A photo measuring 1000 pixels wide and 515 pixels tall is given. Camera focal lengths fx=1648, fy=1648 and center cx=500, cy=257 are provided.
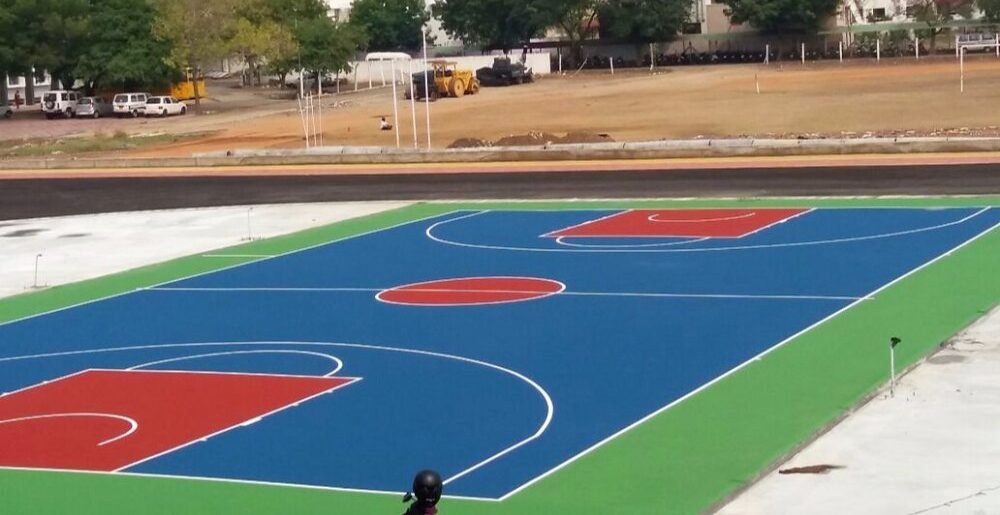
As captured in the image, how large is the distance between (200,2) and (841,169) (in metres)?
61.4

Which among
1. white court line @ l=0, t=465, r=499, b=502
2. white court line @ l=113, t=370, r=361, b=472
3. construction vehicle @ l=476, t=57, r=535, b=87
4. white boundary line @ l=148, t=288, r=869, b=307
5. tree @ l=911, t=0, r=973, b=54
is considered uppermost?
tree @ l=911, t=0, r=973, b=54

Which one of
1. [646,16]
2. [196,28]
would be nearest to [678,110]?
[196,28]

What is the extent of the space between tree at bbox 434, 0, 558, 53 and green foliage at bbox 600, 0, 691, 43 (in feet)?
14.8

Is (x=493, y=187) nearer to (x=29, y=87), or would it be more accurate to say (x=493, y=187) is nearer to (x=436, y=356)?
(x=436, y=356)

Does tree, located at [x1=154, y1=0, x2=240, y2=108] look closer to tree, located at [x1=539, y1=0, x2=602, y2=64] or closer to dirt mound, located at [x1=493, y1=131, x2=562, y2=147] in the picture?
tree, located at [x1=539, y1=0, x2=602, y2=64]

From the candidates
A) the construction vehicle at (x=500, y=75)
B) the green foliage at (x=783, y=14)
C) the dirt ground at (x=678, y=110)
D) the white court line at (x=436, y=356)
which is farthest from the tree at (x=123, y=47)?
the white court line at (x=436, y=356)

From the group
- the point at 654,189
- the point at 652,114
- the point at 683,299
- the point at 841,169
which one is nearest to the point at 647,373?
the point at 683,299

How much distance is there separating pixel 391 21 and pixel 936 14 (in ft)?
142

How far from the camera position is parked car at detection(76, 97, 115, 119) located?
98.3 m

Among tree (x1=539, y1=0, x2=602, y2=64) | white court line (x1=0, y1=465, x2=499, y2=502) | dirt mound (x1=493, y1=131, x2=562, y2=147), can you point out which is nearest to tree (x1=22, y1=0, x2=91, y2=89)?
tree (x1=539, y1=0, x2=602, y2=64)

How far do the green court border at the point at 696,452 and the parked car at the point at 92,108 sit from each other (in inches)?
3197

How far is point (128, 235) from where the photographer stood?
122 ft

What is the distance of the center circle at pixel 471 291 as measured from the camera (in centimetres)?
2525

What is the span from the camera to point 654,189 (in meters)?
40.1
